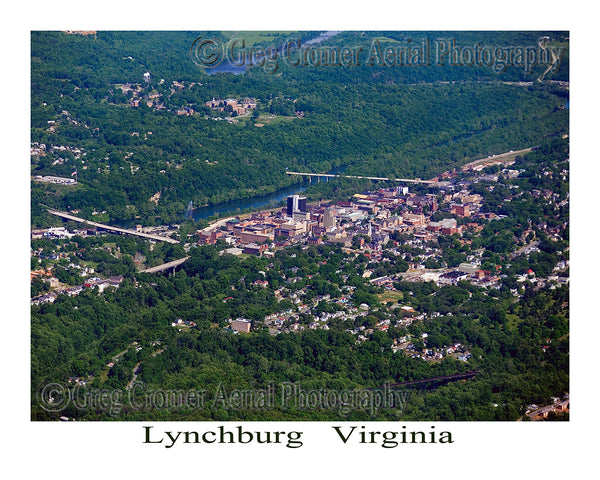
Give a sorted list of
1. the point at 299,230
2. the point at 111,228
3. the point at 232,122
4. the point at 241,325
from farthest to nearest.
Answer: the point at 232,122
the point at 111,228
the point at 299,230
the point at 241,325

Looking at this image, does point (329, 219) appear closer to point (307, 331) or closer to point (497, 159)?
point (307, 331)

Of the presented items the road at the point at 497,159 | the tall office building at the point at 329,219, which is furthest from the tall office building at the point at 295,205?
the road at the point at 497,159

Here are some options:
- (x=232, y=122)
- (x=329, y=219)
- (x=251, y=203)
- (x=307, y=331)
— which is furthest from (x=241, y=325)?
(x=232, y=122)

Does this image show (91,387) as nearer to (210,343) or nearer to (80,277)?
(210,343)

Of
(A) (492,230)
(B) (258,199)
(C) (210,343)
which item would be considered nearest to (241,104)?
(B) (258,199)

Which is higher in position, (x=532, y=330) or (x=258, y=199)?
(x=258, y=199)

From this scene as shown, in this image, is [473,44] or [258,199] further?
[258,199]
